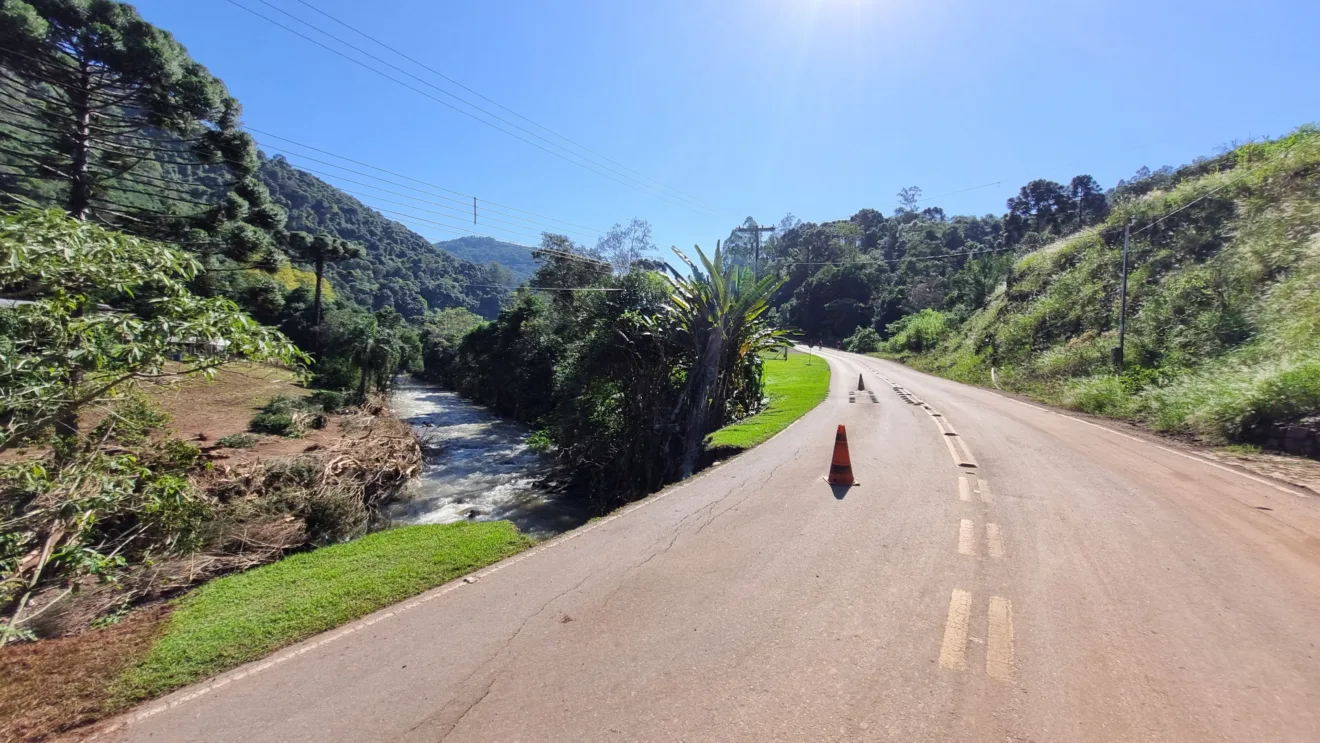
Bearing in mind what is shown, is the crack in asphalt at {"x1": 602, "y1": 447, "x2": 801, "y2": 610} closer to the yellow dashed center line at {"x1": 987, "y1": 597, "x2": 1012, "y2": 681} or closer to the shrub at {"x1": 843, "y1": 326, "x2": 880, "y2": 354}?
the yellow dashed center line at {"x1": 987, "y1": 597, "x2": 1012, "y2": 681}

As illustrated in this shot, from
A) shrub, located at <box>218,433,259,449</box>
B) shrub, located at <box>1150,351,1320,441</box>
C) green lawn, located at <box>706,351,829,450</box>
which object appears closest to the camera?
shrub, located at <box>1150,351,1320,441</box>

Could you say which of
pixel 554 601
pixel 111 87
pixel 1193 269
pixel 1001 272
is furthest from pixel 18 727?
pixel 1001 272

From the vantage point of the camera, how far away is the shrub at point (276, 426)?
17453 millimetres

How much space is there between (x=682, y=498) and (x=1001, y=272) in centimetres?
4957

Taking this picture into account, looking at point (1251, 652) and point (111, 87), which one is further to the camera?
point (111, 87)

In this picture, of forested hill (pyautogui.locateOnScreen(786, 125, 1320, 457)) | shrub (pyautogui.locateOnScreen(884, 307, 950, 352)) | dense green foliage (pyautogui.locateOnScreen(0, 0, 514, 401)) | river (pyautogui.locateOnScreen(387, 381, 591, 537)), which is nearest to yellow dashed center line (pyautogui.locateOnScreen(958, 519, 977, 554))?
river (pyautogui.locateOnScreen(387, 381, 591, 537))

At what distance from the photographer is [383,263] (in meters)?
103

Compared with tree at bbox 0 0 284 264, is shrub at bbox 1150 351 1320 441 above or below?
below

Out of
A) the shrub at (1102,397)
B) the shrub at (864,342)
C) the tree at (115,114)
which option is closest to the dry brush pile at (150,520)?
the tree at (115,114)

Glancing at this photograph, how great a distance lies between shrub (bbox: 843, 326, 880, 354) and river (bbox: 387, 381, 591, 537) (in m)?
45.0

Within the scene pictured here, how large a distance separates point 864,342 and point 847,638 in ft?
210

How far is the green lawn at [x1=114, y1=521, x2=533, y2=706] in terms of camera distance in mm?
3616

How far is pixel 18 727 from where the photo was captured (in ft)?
9.63

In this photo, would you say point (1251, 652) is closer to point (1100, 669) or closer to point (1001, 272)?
point (1100, 669)
